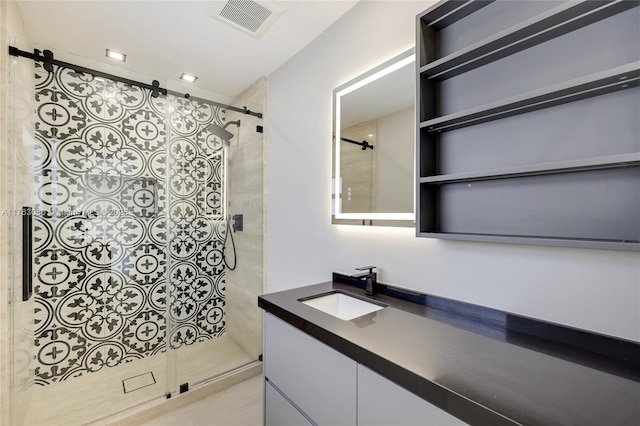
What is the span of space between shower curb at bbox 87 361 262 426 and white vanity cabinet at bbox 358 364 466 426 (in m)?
1.69

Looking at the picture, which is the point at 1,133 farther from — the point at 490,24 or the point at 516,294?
the point at 516,294

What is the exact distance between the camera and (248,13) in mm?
1736

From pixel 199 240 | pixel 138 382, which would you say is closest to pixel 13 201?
pixel 199 240

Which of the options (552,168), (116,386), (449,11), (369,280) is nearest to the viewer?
(552,168)

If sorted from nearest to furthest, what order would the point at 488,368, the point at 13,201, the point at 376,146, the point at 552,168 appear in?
the point at 488,368 < the point at 552,168 < the point at 376,146 < the point at 13,201

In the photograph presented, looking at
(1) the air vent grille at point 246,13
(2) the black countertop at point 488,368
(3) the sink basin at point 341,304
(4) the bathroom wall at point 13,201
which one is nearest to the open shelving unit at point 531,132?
(2) the black countertop at point 488,368

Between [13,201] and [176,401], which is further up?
[13,201]

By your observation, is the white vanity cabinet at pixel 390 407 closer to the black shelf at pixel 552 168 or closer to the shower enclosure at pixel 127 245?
the black shelf at pixel 552 168

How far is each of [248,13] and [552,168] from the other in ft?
5.96

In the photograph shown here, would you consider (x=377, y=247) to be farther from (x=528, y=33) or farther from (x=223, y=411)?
(x=223, y=411)

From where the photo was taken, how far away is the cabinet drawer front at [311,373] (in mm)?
936

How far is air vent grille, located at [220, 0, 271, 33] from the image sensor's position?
1.66m

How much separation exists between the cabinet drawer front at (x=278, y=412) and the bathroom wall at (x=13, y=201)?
4.82 ft

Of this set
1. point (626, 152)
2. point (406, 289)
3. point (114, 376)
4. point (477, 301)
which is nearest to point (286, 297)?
point (406, 289)
